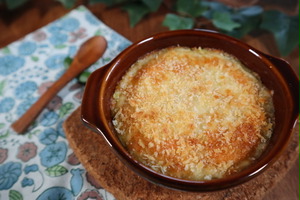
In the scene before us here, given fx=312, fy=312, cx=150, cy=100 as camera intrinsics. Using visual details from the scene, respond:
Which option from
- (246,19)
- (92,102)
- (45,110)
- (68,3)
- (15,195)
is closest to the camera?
(92,102)

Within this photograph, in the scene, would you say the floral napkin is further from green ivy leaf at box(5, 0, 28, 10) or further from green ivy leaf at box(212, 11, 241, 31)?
green ivy leaf at box(212, 11, 241, 31)

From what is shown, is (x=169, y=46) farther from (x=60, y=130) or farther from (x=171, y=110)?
(x=60, y=130)

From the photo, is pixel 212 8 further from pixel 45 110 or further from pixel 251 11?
pixel 45 110

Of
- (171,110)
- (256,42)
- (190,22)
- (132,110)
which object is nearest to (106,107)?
(132,110)

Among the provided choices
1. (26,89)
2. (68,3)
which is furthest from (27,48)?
(68,3)

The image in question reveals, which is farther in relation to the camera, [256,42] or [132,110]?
[256,42]

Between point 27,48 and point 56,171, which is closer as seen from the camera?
point 56,171
